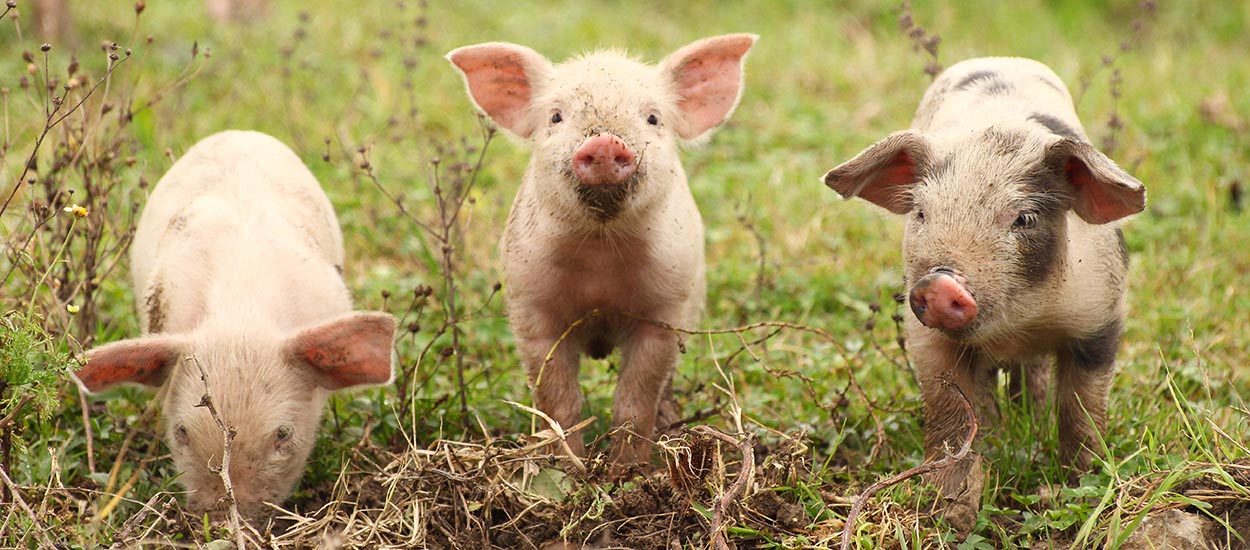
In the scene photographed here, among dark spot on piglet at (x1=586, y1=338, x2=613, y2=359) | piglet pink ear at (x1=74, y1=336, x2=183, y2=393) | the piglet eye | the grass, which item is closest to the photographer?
the piglet eye

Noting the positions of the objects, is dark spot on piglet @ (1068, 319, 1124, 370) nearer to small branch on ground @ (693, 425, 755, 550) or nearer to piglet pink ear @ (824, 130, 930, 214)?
piglet pink ear @ (824, 130, 930, 214)

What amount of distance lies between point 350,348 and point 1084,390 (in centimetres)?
249

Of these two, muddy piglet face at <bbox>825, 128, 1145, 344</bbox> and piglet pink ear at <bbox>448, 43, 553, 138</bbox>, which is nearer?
muddy piglet face at <bbox>825, 128, 1145, 344</bbox>

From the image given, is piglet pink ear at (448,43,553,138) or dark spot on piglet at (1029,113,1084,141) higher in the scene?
piglet pink ear at (448,43,553,138)

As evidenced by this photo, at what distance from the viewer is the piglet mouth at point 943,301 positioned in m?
3.90

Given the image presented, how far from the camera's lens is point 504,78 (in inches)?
201

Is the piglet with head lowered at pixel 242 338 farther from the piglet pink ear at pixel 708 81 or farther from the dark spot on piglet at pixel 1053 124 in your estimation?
the dark spot on piglet at pixel 1053 124

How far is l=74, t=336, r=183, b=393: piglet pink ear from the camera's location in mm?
4383

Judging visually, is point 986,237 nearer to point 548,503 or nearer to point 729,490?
point 729,490

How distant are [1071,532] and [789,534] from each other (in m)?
0.92

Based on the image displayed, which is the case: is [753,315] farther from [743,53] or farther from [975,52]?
[975,52]

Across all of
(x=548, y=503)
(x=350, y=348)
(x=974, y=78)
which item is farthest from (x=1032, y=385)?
(x=350, y=348)

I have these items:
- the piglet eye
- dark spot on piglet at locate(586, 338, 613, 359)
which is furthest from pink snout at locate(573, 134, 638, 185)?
the piglet eye

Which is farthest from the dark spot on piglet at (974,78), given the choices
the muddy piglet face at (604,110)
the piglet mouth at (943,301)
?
the piglet mouth at (943,301)
